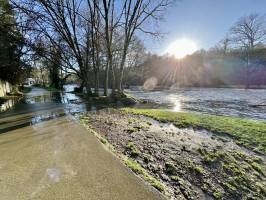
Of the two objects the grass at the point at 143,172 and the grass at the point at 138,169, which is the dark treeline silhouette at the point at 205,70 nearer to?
the grass at the point at 138,169

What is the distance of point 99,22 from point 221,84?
37099mm

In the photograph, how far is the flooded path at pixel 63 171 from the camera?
3154 millimetres

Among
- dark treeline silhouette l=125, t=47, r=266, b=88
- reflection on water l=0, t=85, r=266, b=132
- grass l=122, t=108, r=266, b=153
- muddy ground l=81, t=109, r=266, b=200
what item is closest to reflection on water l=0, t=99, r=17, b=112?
reflection on water l=0, t=85, r=266, b=132

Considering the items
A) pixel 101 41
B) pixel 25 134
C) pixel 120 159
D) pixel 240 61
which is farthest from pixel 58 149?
pixel 240 61

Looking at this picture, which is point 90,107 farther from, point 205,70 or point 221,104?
point 205,70

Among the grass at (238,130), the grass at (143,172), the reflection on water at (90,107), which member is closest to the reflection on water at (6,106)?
the reflection on water at (90,107)

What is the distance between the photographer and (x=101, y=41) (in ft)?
60.7

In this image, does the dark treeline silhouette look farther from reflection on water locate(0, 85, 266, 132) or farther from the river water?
reflection on water locate(0, 85, 266, 132)

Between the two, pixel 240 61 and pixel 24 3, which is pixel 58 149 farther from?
pixel 240 61

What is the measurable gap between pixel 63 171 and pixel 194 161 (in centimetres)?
264

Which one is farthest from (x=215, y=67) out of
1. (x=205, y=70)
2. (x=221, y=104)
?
(x=221, y=104)

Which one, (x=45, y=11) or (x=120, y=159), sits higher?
(x=45, y=11)

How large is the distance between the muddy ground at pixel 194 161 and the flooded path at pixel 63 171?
0.58m

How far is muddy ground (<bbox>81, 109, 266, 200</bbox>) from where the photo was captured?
12.3 ft
